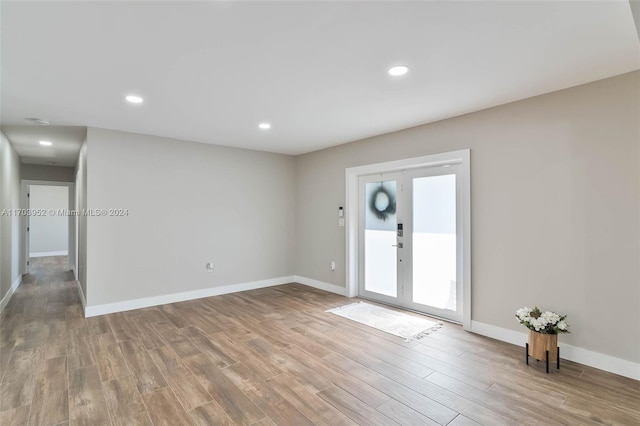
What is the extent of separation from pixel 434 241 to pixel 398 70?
8.06 feet

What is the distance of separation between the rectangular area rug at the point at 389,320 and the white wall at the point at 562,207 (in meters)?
0.64

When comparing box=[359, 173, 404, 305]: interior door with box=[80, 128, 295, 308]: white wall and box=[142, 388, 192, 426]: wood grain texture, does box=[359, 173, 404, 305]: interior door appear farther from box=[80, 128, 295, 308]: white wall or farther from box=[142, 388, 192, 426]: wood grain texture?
box=[142, 388, 192, 426]: wood grain texture

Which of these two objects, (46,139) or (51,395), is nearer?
(51,395)

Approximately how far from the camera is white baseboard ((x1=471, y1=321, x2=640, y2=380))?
2.66m

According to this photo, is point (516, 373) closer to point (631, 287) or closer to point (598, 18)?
point (631, 287)

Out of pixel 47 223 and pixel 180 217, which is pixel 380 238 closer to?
pixel 180 217

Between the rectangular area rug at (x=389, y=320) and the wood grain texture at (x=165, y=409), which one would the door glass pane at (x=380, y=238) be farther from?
the wood grain texture at (x=165, y=409)

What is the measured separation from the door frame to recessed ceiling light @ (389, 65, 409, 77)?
5.29ft

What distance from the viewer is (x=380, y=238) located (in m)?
5.05

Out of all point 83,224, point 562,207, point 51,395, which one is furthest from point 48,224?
point 562,207

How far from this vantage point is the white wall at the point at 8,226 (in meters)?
4.61

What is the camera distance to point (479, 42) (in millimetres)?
2201

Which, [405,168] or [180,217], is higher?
[405,168]

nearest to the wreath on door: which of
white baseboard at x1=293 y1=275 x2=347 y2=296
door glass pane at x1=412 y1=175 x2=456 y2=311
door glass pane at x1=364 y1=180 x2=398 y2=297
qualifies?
door glass pane at x1=364 y1=180 x2=398 y2=297
